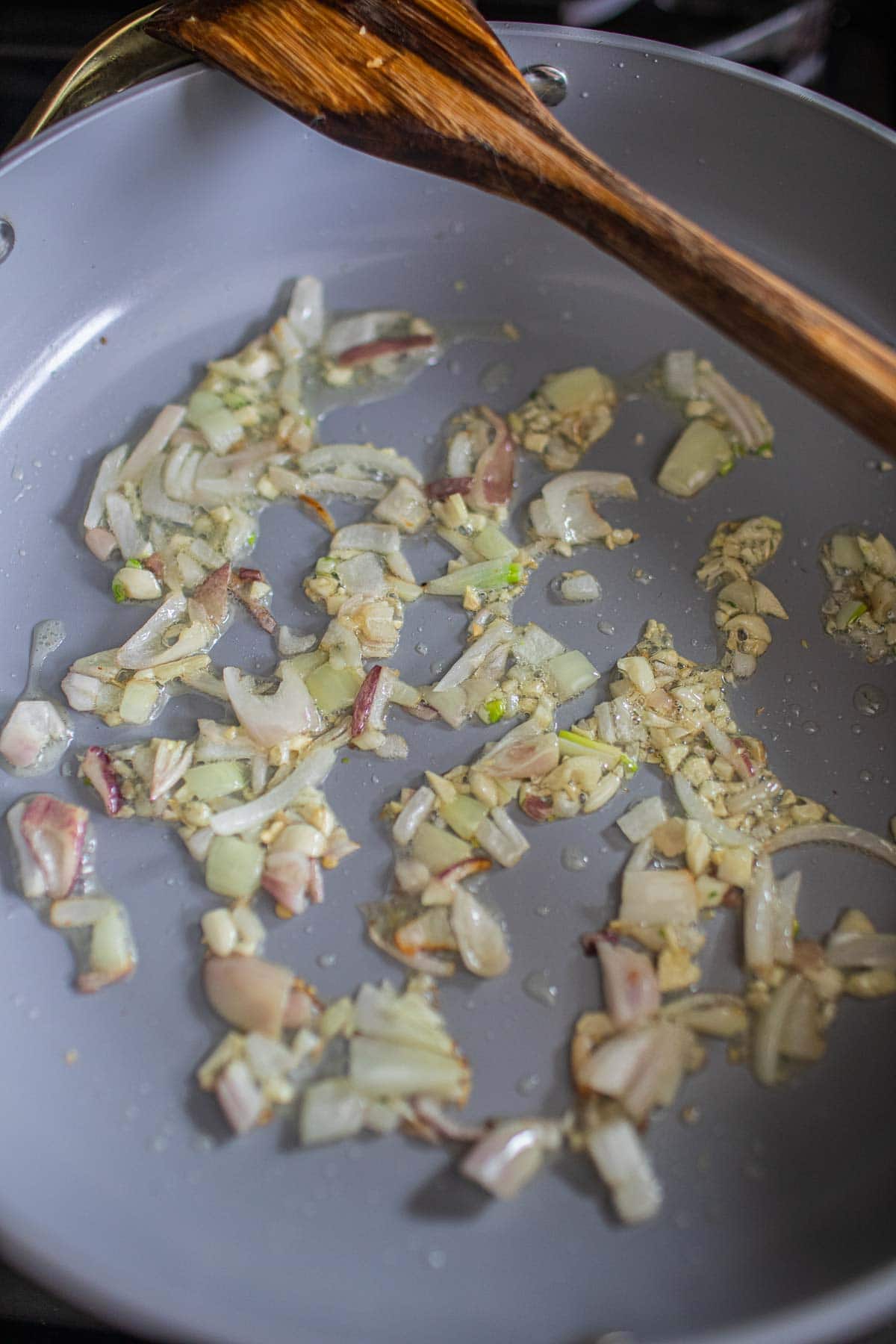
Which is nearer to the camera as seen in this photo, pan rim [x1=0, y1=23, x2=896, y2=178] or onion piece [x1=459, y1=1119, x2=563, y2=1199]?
onion piece [x1=459, y1=1119, x2=563, y2=1199]

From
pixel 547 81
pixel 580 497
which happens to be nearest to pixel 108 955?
pixel 580 497

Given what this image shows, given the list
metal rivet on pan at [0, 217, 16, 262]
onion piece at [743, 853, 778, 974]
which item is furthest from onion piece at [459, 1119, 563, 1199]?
metal rivet on pan at [0, 217, 16, 262]

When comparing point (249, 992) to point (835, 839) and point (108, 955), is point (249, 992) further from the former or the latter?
point (835, 839)

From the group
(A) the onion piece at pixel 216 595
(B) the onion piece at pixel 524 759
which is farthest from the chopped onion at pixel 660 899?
(A) the onion piece at pixel 216 595

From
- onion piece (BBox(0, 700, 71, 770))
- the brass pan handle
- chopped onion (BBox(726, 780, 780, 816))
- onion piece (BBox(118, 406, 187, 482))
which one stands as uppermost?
the brass pan handle

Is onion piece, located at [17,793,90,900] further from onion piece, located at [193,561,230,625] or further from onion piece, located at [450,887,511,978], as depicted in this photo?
onion piece, located at [450,887,511,978]

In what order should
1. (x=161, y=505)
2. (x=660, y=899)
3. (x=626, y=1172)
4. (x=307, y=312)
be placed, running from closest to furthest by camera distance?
1. (x=626, y=1172)
2. (x=660, y=899)
3. (x=161, y=505)
4. (x=307, y=312)
